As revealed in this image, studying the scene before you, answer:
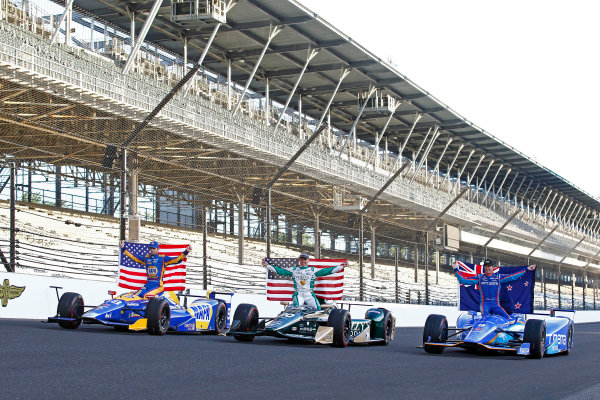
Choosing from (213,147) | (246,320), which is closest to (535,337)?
(246,320)

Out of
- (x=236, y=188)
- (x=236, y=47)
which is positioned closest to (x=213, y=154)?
(x=236, y=188)

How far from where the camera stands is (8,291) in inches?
638

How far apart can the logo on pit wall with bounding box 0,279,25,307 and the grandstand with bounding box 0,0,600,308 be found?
19.4 inches

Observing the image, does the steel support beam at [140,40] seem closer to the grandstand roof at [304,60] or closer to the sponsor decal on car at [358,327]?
the grandstand roof at [304,60]

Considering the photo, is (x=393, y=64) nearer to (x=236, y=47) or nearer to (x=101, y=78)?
(x=236, y=47)

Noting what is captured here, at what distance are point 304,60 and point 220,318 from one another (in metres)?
26.2

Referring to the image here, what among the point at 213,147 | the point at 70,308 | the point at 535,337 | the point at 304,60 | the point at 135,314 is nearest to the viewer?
the point at 535,337

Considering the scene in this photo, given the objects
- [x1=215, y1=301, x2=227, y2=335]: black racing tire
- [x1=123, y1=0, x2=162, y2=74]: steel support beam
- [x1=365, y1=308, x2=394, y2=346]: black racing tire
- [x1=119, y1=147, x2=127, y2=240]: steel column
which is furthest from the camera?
[x1=123, y1=0, x2=162, y2=74]: steel support beam

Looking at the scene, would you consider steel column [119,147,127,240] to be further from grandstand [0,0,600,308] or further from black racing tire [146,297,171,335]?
black racing tire [146,297,171,335]

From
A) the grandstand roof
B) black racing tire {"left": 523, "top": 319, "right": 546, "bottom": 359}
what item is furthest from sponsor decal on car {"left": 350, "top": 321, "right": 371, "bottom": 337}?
the grandstand roof

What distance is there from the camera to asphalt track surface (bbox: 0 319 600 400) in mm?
7387

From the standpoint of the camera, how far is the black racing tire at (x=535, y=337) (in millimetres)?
13094

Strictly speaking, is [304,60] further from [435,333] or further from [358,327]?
[435,333]

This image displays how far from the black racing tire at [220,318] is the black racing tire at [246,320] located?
1589 mm
